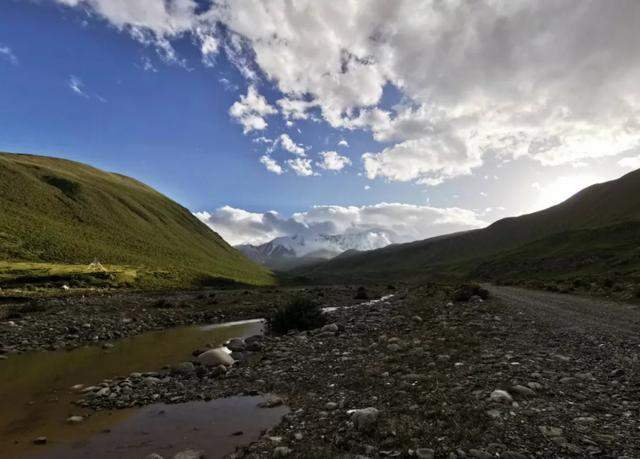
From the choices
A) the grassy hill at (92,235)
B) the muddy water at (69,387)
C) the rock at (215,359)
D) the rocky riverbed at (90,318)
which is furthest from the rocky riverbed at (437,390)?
the grassy hill at (92,235)

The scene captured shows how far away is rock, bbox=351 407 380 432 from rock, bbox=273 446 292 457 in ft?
5.13

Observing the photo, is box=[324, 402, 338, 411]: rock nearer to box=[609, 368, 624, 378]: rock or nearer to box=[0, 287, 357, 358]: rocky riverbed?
box=[609, 368, 624, 378]: rock

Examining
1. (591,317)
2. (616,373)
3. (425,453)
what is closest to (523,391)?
(616,373)

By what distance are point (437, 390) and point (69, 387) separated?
518 inches

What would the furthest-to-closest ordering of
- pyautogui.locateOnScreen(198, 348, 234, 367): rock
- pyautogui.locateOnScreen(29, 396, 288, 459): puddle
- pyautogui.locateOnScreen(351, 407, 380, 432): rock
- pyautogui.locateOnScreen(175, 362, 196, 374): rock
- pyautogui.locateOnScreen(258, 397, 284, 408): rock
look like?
pyautogui.locateOnScreen(198, 348, 234, 367): rock, pyautogui.locateOnScreen(175, 362, 196, 374): rock, pyautogui.locateOnScreen(258, 397, 284, 408): rock, pyautogui.locateOnScreen(29, 396, 288, 459): puddle, pyautogui.locateOnScreen(351, 407, 380, 432): rock

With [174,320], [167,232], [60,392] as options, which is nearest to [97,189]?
[167,232]

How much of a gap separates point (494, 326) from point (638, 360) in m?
7.76

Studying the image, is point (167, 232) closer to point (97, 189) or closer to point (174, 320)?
point (97, 189)

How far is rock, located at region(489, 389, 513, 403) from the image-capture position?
364 inches

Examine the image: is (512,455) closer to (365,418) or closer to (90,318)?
(365,418)

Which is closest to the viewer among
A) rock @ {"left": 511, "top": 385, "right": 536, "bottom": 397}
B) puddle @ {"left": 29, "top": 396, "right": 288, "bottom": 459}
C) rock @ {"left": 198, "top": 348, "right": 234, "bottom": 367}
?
rock @ {"left": 511, "top": 385, "right": 536, "bottom": 397}

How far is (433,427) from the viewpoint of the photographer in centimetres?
853

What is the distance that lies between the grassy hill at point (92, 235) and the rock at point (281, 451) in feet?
177

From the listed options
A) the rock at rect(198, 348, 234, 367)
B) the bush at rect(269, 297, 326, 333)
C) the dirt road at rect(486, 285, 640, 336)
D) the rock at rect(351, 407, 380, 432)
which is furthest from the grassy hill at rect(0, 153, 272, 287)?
the dirt road at rect(486, 285, 640, 336)
